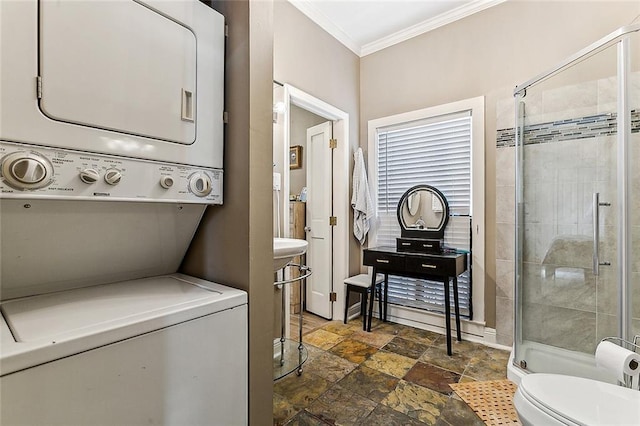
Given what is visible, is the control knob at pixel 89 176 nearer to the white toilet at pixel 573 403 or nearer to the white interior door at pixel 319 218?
the white toilet at pixel 573 403

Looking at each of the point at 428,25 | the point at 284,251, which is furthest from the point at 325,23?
the point at 284,251

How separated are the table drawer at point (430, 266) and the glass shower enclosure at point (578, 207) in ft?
1.55

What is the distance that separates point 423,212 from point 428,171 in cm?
41

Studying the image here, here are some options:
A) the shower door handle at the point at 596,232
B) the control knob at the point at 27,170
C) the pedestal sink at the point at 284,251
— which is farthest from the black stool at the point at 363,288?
the control knob at the point at 27,170

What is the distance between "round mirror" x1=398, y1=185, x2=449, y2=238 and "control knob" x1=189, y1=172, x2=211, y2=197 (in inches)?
88.0

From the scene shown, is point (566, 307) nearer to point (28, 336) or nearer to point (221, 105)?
point (221, 105)

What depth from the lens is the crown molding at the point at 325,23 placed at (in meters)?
2.53

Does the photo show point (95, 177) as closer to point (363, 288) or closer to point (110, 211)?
point (110, 211)

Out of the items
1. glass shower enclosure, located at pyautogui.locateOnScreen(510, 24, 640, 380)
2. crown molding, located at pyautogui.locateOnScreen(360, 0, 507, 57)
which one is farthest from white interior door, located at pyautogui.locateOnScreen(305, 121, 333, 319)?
glass shower enclosure, located at pyautogui.locateOnScreen(510, 24, 640, 380)

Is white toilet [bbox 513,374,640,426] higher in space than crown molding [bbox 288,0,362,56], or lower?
lower

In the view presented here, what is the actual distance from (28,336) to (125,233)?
1.40 feet

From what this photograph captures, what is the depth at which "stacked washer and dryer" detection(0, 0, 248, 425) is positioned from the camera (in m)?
0.69

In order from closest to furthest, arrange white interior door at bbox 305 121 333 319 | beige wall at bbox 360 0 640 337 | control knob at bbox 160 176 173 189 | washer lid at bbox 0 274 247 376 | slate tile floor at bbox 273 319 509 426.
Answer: washer lid at bbox 0 274 247 376 → control knob at bbox 160 176 173 189 → slate tile floor at bbox 273 319 509 426 → beige wall at bbox 360 0 640 337 → white interior door at bbox 305 121 333 319

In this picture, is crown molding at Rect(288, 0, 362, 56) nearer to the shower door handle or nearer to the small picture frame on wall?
the small picture frame on wall
